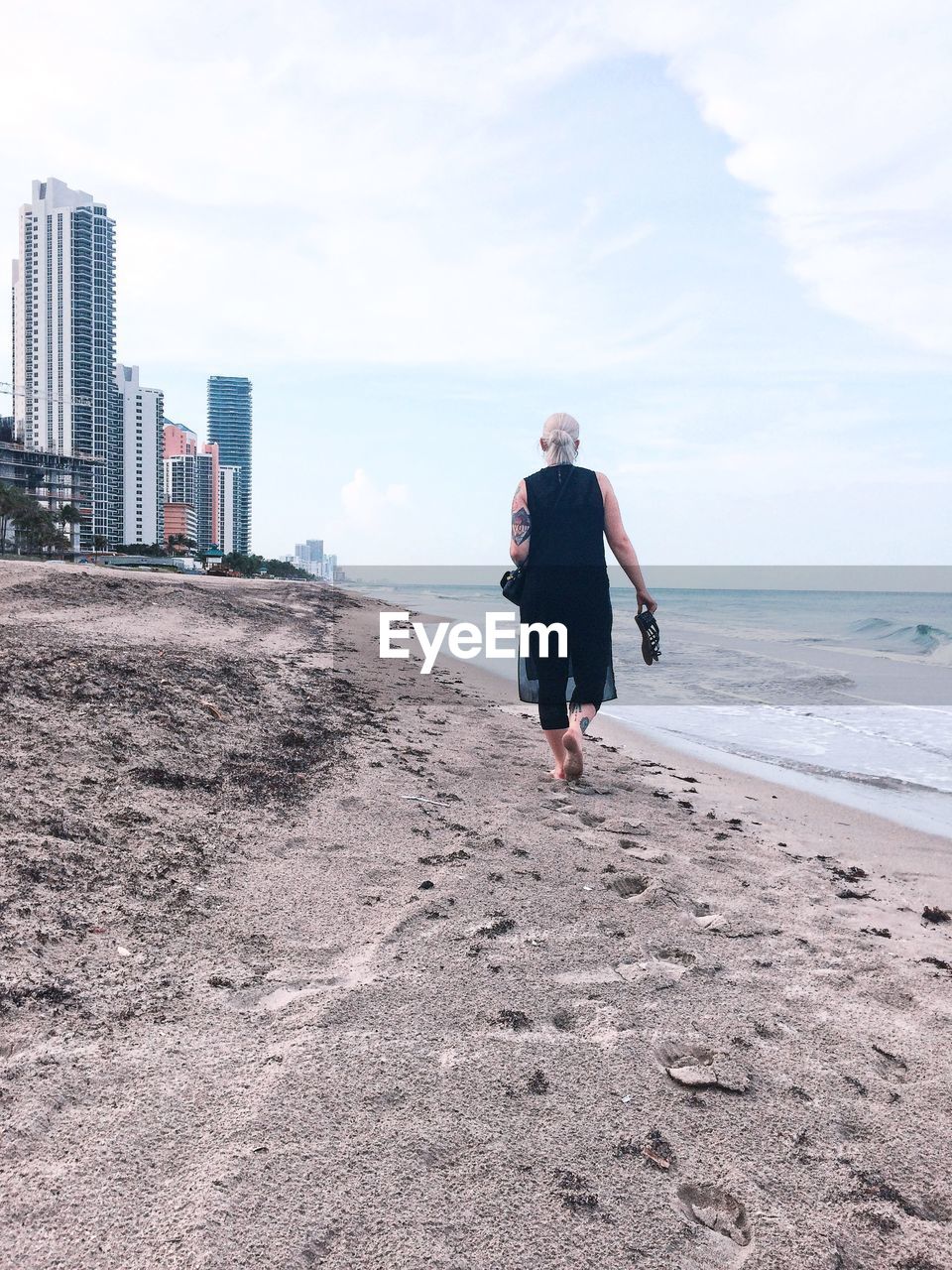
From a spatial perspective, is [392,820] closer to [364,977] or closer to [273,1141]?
[364,977]

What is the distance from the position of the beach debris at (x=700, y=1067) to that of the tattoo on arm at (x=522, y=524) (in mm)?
3105

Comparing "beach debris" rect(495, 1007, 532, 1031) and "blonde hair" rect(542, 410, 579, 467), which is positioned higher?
"blonde hair" rect(542, 410, 579, 467)

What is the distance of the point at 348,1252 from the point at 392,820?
101 inches

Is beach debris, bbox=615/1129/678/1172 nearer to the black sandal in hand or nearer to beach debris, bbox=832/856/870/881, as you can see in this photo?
beach debris, bbox=832/856/870/881

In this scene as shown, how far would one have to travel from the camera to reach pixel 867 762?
686 cm

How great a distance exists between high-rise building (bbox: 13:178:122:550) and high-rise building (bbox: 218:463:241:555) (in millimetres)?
48653

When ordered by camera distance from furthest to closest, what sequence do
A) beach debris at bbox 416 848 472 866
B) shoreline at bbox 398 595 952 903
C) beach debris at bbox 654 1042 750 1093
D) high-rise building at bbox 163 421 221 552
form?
1. high-rise building at bbox 163 421 221 552
2. shoreline at bbox 398 595 952 903
3. beach debris at bbox 416 848 472 866
4. beach debris at bbox 654 1042 750 1093

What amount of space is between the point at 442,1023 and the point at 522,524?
10.1 ft

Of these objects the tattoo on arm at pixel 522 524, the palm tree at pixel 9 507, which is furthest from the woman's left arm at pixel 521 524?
the palm tree at pixel 9 507

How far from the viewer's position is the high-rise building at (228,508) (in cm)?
15875

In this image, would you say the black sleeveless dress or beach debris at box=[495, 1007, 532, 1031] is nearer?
beach debris at box=[495, 1007, 532, 1031]

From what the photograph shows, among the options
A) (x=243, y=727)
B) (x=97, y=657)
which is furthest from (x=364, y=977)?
(x=97, y=657)

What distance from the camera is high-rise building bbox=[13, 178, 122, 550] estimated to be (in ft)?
328

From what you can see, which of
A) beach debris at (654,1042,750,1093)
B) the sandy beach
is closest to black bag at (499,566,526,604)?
the sandy beach
